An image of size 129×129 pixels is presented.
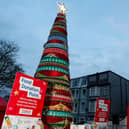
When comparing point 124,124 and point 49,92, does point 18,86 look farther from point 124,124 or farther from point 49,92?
point 124,124

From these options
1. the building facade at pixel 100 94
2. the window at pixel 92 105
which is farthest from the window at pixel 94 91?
the window at pixel 92 105

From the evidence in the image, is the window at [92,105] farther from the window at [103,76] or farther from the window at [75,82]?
the window at [75,82]

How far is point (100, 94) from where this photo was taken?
1287 inches

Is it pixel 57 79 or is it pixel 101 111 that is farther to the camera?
pixel 101 111

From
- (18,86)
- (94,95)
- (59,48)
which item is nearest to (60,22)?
(59,48)

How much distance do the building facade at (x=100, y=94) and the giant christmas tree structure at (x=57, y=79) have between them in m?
22.8

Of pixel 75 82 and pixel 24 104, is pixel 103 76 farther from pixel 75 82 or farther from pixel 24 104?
pixel 24 104

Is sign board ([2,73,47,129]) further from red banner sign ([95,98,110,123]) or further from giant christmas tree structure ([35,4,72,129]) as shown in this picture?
red banner sign ([95,98,110,123])

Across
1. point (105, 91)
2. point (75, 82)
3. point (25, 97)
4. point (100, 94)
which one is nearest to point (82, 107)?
point (100, 94)

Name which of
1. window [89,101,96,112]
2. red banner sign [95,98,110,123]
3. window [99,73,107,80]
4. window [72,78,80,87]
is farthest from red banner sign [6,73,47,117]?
window [72,78,80,87]

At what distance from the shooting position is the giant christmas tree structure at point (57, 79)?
9.12 metres

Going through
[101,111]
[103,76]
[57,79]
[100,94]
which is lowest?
[101,111]

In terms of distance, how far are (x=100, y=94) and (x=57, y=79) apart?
2463 centimetres

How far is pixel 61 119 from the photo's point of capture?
30.2 feet
